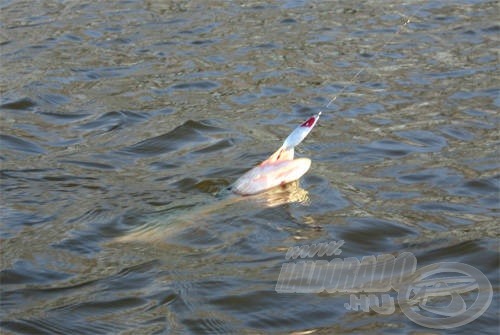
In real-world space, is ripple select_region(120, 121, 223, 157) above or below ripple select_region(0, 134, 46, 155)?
below

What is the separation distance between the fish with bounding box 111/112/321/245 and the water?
0.07 ft

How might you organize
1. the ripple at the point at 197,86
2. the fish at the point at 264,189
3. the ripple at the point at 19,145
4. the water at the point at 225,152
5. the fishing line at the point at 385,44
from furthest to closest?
1. the ripple at the point at 197,86
2. the fishing line at the point at 385,44
3. the ripple at the point at 19,145
4. the fish at the point at 264,189
5. the water at the point at 225,152

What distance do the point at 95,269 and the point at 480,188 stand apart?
2332mm

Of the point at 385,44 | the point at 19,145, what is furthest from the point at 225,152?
the point at 385,44

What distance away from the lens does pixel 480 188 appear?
5.75 m

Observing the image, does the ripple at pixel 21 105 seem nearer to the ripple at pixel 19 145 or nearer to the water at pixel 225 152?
the water at pixel 225 152

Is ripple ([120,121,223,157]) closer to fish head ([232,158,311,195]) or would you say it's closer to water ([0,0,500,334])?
water ([0,0,500,334])

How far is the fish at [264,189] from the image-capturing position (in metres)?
5.39

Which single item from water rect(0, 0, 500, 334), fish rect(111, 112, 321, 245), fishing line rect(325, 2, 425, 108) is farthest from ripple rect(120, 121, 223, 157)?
fish rect(111, 112, 321, 245)

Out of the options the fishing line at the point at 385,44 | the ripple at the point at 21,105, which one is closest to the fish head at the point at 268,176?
the fishing line at the point at 385,44

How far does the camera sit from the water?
456cm

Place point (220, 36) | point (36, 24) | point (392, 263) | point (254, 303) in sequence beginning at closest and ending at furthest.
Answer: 1. point (254, 303)
2. point (392, 263)
3. point (220, 36)
4. point (36, 24)

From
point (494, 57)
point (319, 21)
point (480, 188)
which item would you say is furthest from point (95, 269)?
point (319, 21)

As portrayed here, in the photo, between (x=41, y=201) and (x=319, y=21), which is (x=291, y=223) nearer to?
(x=41, y=201)
